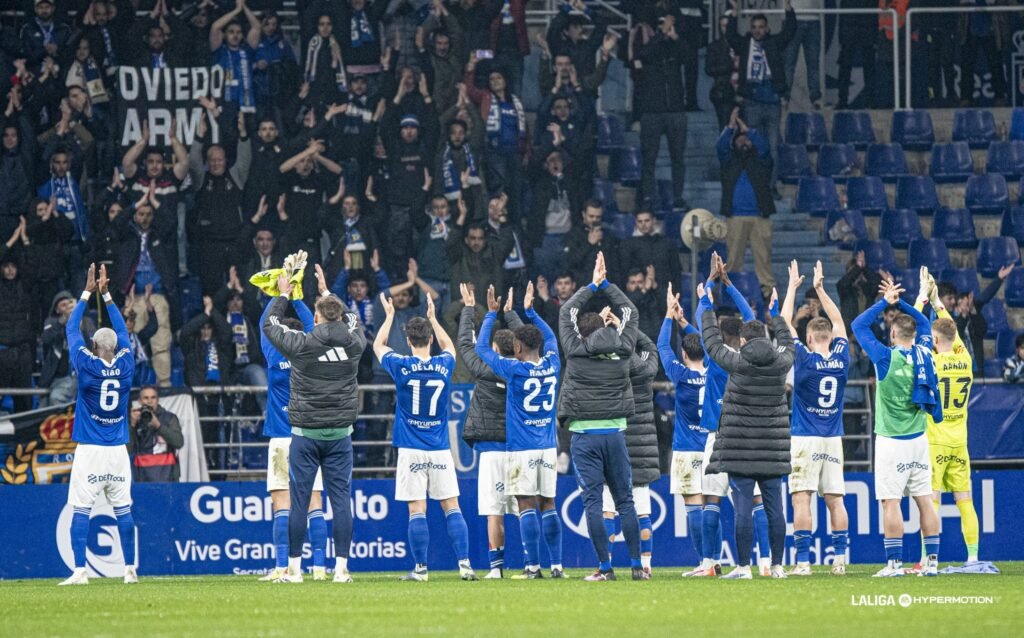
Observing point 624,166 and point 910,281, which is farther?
point 624,166

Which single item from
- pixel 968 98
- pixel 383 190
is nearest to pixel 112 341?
pixel 383 190

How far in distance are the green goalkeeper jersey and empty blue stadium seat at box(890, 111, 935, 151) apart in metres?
12.4

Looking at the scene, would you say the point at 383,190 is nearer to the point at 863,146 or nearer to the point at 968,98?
the point at 863,146

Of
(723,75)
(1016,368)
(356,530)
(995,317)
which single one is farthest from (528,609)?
(723,75)

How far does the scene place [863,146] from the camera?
2725cm

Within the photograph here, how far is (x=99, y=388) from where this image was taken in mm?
15688

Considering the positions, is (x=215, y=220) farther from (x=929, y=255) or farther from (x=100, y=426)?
(x=929, y=255)

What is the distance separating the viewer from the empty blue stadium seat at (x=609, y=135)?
26094mm

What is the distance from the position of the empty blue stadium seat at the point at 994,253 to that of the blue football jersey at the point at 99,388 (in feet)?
47.4

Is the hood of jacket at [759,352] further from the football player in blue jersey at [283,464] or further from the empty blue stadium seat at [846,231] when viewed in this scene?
the empty blue stadium seat at [846,231]

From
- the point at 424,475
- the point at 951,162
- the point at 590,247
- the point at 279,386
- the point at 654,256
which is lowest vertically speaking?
the point at 424,475

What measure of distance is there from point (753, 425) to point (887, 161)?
12.8 meters

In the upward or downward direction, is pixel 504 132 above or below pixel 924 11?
below

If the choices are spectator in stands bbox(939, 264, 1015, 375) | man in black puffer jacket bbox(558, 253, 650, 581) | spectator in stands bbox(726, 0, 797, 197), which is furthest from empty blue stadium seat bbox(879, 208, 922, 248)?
man in black puffer jacket bbox(558, 253, 650, 581)
